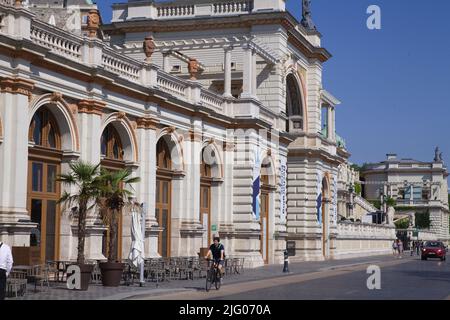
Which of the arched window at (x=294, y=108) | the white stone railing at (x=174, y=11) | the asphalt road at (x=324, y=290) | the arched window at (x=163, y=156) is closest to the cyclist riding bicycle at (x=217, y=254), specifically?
the asphalt road at (x=324, y=290)

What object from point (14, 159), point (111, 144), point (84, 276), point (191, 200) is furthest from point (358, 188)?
point (84, 276)

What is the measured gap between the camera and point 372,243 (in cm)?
8081

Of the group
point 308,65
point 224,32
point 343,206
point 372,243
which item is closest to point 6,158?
point 224,32

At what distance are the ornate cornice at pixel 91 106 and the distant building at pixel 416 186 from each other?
13740cm

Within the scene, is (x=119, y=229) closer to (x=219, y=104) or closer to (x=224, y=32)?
(x=219, y=104)

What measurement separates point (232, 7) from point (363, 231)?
34.1 meters

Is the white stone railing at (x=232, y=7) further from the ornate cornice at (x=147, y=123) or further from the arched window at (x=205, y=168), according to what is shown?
the ornate cornice at (x=147, y=123)

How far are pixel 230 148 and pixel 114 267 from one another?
17126 millimetres

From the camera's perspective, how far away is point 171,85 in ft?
125

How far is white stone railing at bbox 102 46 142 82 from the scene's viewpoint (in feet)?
106

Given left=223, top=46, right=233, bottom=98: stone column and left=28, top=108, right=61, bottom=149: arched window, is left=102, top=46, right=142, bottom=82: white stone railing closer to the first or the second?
left=28, top=108, right=61, bottom=149: arched window

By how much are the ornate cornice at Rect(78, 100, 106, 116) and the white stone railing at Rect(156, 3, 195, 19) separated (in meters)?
19.6

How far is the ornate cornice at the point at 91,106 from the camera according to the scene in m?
30.4

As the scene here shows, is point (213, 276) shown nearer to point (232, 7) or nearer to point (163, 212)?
point (163, 212)
